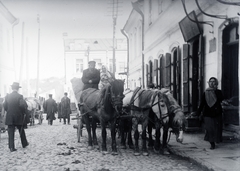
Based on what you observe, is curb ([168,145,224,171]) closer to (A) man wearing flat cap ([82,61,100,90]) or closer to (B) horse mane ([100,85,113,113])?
(B) horse mane ([100,85,113,113])

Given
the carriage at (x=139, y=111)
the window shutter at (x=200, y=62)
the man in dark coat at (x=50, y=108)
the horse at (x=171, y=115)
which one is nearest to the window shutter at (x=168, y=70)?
the window shutter at (x=200, y=62)

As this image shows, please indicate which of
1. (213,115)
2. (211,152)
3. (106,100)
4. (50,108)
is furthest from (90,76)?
(50,108)

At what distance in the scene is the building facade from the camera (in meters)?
7.84

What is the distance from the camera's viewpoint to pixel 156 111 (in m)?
6.60

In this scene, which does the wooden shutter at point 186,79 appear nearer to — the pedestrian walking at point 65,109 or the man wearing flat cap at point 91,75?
the man wearing flat cap at point 91,75

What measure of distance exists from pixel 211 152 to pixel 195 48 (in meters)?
4.22

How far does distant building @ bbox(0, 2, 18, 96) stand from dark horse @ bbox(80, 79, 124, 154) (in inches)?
77.2

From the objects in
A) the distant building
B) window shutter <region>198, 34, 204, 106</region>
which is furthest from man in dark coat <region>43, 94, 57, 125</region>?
the distant building

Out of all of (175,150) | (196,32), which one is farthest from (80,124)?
(196,32)

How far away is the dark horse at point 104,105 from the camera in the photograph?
6.46 meters

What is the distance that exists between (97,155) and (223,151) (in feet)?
8.86

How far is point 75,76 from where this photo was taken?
9445 mm

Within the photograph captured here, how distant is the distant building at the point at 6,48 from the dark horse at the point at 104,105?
1961mm

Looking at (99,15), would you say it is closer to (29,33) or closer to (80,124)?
(29,33)
